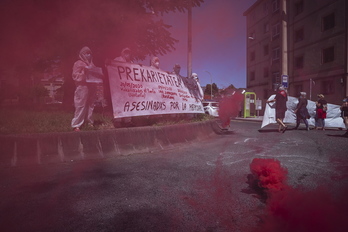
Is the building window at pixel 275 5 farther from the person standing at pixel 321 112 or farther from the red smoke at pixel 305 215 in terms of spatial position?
the red smoke at pixel 305 215

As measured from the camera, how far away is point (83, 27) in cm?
944

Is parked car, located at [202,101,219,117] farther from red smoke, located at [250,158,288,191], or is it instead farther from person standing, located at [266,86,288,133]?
red smoke, located at [250,158,288,191]

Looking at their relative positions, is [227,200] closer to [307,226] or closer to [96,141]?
[307,226]

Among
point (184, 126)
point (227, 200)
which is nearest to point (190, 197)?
point (227, 200)

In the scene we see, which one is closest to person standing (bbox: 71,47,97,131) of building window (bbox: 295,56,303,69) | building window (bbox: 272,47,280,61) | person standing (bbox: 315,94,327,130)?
person standing (bbox: 315,94,327,130)

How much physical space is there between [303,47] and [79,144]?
951 inches

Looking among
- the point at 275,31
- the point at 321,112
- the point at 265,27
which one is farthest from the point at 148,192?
the point at 265,27

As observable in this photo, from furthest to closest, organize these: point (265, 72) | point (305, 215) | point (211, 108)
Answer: point (265, 72) < point (211, 108) < point (305, 215)

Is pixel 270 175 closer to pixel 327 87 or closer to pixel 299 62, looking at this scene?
pixel 327 87

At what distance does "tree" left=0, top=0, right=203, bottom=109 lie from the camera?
831cm

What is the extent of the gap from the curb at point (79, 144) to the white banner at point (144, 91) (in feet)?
2.05

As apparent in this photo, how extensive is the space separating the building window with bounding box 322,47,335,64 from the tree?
15.9m

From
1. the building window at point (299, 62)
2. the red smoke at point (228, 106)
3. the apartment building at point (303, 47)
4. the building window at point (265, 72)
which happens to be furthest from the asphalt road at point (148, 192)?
the building window at point (265, 72)

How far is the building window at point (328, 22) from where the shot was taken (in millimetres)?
19055
